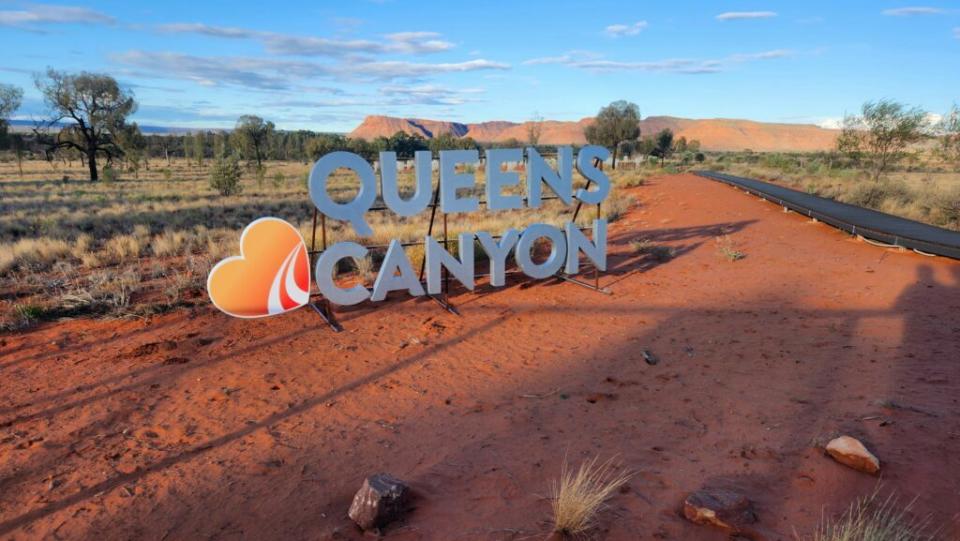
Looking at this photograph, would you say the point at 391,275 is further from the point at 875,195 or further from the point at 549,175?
the point at 875,195

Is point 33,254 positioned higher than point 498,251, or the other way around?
point 498,251

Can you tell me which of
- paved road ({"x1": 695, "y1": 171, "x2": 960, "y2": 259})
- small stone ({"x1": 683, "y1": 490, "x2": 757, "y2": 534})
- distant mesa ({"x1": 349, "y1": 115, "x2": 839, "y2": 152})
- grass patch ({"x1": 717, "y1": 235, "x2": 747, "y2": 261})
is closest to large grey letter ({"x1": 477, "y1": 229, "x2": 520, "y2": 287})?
grass patch ({"x1": 717, "y1": 235, "x2": 747, "y2": 261})

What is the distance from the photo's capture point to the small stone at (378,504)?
3877mm

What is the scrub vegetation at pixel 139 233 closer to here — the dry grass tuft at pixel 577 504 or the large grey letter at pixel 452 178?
the large grey letter at pixel 452 178

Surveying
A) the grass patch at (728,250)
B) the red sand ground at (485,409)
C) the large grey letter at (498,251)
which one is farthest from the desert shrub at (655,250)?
the large grey letter at (498,251)

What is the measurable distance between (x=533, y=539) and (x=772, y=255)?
34.5 feet

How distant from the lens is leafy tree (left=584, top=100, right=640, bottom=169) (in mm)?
55928

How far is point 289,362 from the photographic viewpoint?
7074 mm

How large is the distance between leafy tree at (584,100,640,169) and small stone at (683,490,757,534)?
5419 centimetres

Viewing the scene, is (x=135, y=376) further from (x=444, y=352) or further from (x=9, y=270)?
(x=9, y=270)

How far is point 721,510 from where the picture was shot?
3.73 m

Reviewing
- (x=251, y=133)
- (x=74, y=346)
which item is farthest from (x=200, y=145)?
(x=74, y=346)

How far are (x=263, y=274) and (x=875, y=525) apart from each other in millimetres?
6967

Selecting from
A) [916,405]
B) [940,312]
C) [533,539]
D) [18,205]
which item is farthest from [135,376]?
[18,205]
